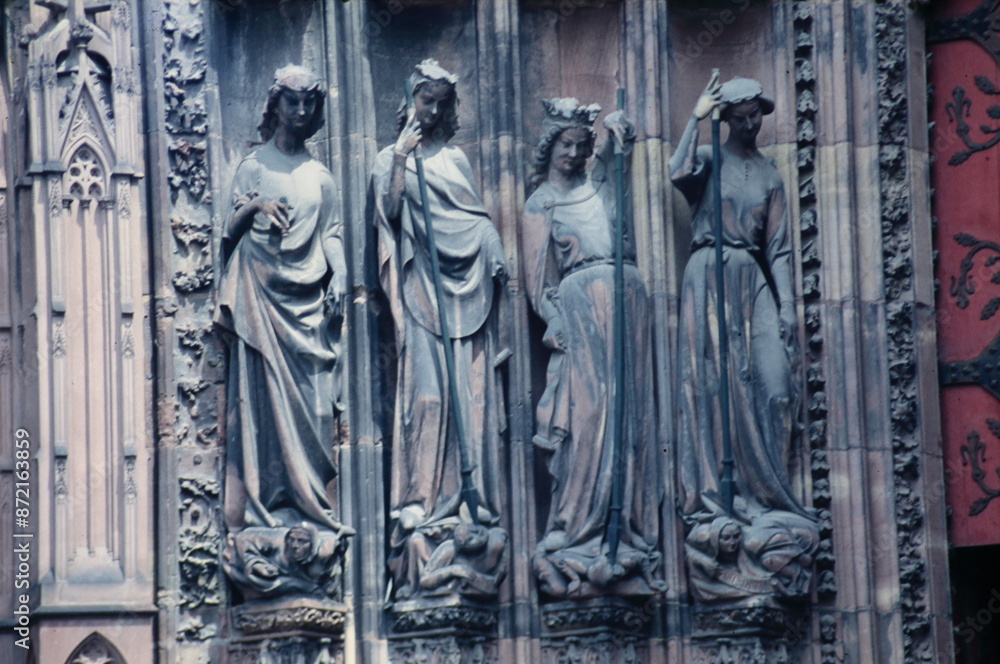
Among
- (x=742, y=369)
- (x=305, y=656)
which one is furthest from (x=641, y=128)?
(x=305, y=656)

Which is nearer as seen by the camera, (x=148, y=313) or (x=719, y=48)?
(x=148, y=313)

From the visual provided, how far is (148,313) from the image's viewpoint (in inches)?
527

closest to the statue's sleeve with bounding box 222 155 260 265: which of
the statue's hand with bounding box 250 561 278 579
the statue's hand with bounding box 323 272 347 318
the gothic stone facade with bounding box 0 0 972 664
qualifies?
the gothic stone facade with bounding box 0 0 972 664

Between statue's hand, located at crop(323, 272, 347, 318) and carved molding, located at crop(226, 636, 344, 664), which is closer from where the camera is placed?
carved molding, located at crop(226, 636, 344, 664)

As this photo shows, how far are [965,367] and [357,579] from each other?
3.50m

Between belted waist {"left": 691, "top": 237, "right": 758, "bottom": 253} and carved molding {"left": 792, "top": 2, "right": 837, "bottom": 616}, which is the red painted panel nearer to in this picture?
carved molding {"left": 792, "top": 2, "right": 837, "bottom": 616}

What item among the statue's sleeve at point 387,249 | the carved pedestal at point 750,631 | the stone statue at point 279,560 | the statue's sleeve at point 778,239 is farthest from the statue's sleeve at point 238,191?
the carved pedestal at point 750,631

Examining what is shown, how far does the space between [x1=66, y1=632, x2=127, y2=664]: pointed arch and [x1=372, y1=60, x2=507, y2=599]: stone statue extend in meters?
1.50

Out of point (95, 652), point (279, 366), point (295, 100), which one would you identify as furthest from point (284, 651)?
point (295, 100)

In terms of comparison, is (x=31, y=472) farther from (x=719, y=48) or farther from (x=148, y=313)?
(x=719, y=48)

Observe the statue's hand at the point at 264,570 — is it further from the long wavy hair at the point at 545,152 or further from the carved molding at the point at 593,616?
the long wavy hair at the point at 545,152

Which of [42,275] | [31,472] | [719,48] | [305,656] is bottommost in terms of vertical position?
[305,656]

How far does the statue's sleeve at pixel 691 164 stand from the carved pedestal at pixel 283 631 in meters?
→ 2.95

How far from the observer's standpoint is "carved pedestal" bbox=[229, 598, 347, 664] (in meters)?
13.1
